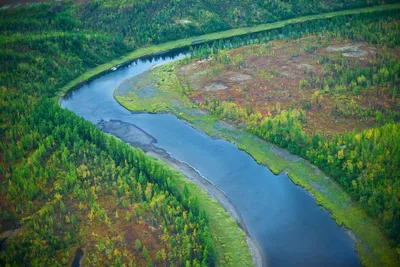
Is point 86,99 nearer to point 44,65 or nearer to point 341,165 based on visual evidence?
point 44,65

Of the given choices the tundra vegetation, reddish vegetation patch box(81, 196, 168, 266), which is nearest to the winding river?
the tundra vegetation

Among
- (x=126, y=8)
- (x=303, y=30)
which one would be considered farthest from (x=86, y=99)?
(x=303, y=30)

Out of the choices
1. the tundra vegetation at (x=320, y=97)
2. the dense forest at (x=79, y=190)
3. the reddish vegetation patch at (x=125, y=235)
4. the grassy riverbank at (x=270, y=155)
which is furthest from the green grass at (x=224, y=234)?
the tundra vegetation at (x=320, y=97)

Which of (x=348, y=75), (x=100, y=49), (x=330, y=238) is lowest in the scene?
(x=330, y=238)

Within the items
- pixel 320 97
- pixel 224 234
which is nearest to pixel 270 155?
pixel 224 234

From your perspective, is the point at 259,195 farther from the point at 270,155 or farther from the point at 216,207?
the point at 270,155

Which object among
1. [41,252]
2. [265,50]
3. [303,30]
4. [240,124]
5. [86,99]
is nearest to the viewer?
[41,252]

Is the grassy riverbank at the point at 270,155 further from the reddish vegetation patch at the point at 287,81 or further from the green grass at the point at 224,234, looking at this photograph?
the green grass at the point at 224,234
